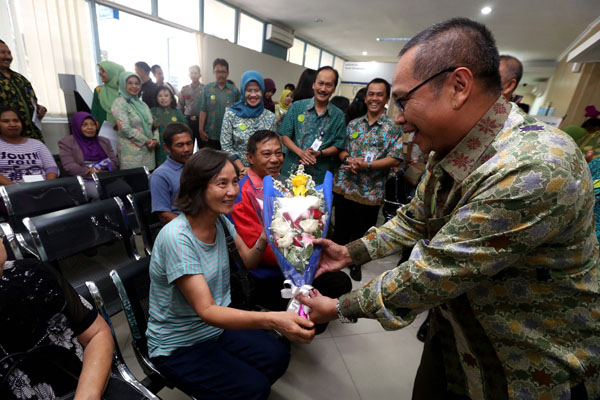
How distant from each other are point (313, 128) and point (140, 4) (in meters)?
4.89

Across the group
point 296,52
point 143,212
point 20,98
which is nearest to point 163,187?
point 143,212

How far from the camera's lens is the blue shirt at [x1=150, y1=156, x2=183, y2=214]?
1.98 metres

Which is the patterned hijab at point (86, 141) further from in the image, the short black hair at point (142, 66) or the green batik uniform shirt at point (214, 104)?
the short black hair at point (142, 66)

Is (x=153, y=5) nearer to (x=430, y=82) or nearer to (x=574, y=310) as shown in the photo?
(x=430, y=82)

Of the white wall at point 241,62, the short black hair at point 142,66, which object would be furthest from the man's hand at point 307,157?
the white wall at point 241,62

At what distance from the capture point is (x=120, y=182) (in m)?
2.40

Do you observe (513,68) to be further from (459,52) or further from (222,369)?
(222,369)

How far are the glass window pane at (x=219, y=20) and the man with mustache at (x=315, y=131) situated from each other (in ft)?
17.1

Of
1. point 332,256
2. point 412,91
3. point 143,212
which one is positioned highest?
point 412,91

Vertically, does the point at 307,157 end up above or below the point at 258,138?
below

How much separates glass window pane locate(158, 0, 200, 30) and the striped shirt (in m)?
6.11

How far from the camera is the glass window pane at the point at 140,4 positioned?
4848 millimetres

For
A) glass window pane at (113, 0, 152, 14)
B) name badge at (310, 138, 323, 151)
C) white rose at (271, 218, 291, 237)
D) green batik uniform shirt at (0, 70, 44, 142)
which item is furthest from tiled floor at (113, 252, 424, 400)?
glass window pane at (113, 0, 152, 14)

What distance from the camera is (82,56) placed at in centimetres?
418
